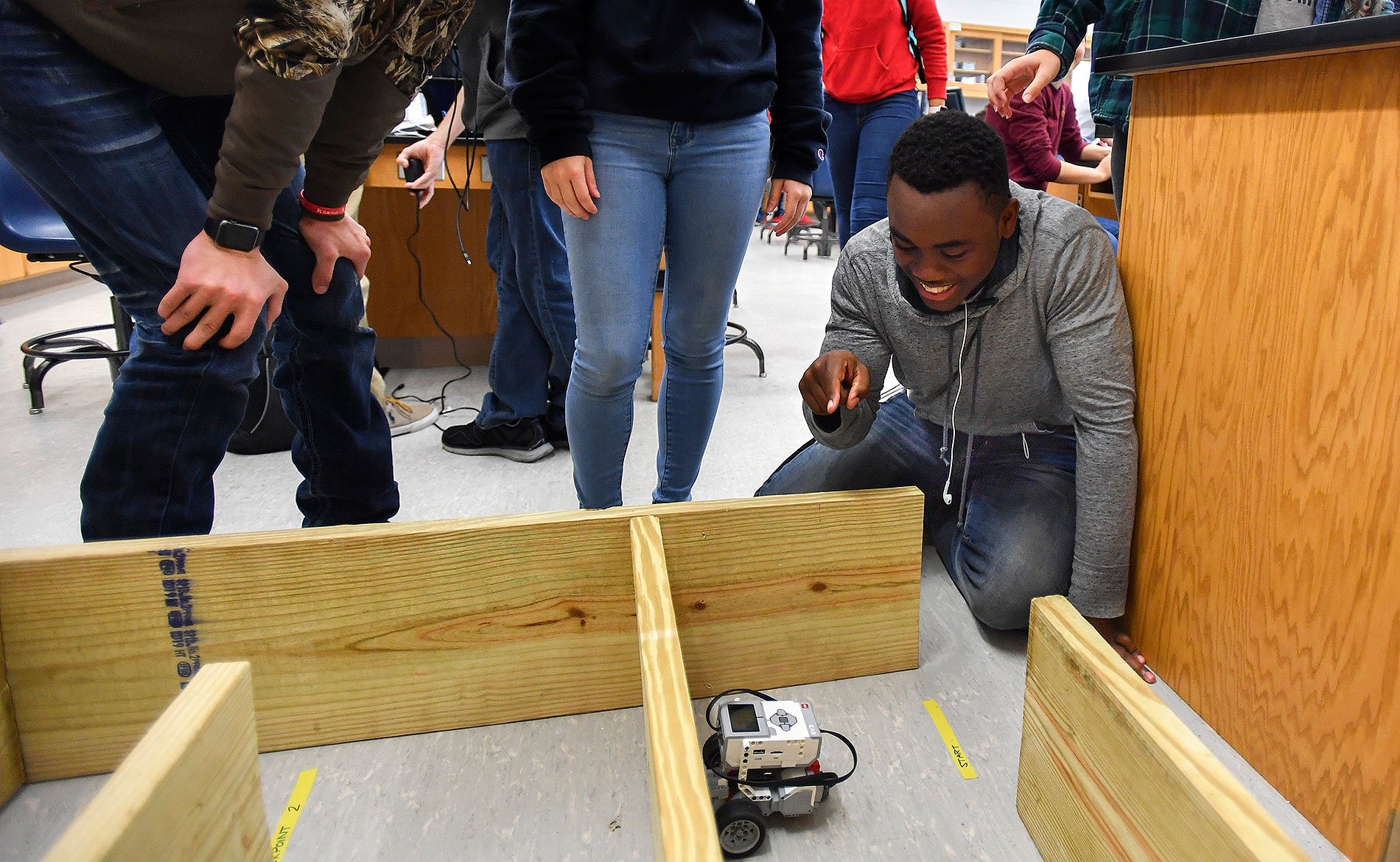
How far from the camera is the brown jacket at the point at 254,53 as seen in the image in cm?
79

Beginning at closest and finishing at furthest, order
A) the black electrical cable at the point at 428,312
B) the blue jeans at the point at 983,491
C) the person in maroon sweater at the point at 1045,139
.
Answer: the blue jeans at the point at 983,491
the black electrical cable at the point at 428,312
the person in maroon sweater at the point at 1045,139

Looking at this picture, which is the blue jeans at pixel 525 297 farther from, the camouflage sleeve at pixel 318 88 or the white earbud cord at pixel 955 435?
the white earbud cord at pixel 955 435

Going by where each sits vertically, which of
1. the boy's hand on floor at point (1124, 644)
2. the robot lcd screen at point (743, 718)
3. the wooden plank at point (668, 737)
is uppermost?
the wooden plank at point (668, 737)

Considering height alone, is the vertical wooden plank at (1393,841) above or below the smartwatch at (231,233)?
below

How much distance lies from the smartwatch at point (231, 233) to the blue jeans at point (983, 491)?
0.87 m

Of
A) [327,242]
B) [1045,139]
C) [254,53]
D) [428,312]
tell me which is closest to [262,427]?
[428,312]

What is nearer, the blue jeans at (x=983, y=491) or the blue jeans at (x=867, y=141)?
the blue jeans at (x=983, y=491)

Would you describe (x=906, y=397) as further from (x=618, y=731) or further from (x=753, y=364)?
(x=753, y=364)

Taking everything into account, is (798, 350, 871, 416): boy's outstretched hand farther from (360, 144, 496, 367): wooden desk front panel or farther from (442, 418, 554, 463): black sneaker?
(360, 144, 496, 367): wooden desk front panel

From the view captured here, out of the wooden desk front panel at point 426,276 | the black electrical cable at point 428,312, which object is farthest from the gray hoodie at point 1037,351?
the wooden desk front panel at point 426,276

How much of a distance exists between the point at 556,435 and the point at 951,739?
4.40 ft

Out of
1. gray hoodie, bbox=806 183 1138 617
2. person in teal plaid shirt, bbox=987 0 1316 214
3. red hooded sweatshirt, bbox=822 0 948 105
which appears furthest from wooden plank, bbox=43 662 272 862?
red hooded sweatshirt, bbox=822 0 948 105

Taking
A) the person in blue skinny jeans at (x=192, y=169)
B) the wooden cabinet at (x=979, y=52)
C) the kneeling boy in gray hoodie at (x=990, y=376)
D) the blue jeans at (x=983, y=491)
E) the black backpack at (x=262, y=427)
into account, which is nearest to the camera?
the person in blue skinny jeans at (x=192, y=169)

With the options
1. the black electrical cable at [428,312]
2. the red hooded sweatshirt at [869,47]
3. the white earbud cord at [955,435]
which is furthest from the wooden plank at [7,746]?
the red hooded sweatshirt at [869,47]
